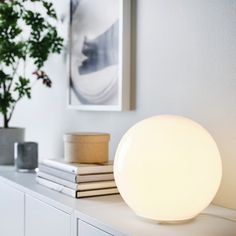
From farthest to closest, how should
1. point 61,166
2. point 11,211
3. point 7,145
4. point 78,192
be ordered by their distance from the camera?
point 7,145 < point 11,211 < point 61,166 < point 78,192

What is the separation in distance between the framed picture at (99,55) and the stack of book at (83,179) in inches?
11.5

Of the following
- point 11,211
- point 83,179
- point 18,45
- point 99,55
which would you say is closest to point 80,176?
point 83,179

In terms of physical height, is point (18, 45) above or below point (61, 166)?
above

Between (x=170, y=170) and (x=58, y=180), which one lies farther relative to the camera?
(x=58, y=180)

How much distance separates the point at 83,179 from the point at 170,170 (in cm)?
38

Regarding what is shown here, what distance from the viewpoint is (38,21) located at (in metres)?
1.85

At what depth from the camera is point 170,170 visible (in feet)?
2.68

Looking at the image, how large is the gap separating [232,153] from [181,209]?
0.92 ft

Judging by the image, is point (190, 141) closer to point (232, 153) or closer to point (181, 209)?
point (181, 209)

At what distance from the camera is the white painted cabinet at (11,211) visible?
1294 millimetres

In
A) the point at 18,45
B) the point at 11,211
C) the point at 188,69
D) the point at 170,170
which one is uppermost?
the point at 18,45

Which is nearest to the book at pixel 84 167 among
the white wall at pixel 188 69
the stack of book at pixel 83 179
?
the stack of book at pixel 83 179

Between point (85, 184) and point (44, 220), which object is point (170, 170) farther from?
point (44, 220)

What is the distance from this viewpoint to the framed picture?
138 cm
